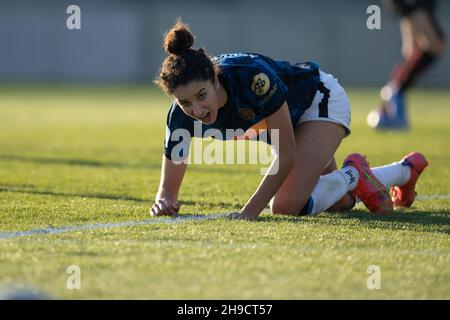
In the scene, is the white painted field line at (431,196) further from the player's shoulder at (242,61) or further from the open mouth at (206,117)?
the open mouth at (206,117)

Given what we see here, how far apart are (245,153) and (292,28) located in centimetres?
1909

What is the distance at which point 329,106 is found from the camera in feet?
17.9

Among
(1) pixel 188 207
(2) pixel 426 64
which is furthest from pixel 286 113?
(2) pixel 426 64

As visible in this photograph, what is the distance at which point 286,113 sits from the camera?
485 centimetres

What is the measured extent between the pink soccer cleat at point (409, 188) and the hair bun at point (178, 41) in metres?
1.91

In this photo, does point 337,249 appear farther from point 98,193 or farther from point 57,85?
point 57,85

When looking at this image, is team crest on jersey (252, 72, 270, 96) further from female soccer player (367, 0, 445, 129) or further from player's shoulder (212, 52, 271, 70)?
female soccer player (367, 0, 445, 129)

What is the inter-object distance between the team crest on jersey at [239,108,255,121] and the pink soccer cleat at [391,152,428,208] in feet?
4.37

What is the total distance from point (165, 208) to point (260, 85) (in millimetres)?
911

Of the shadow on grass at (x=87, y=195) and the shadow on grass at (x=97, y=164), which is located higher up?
the shadow on grass at (x=87, y=195)

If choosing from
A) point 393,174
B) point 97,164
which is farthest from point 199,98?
point 97,164

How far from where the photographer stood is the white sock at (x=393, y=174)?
5.57 meters

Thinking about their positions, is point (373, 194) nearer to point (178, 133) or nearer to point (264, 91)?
point (264, 91)

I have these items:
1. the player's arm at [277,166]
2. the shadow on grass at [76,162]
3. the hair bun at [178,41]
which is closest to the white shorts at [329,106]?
the player's arm at [277,166]
